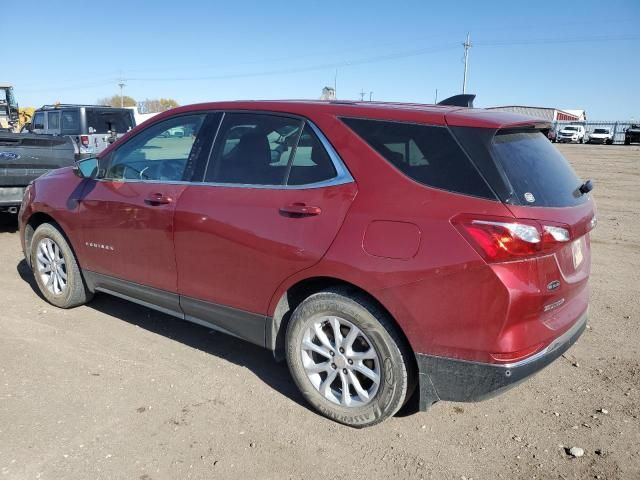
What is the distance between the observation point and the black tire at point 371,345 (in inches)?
110

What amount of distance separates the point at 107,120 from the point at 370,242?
11487 millimetres

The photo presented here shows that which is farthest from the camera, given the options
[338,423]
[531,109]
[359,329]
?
[531,109]

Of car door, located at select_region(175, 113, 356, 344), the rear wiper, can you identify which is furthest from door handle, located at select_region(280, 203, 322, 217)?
the rear wiper

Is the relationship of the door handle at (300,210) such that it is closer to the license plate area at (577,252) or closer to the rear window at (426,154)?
the rear window at (426,154)

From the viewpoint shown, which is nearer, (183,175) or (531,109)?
(183,175)

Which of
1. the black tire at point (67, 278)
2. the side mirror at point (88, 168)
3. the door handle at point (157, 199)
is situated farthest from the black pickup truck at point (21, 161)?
the door handle at point (157, 199)

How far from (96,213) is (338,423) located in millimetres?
2479

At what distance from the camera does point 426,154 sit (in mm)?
2756

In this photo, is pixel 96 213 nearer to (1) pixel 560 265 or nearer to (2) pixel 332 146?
(2) pixel 332 146

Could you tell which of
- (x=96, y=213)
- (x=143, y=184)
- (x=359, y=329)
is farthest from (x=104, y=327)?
(x=359, y=329)

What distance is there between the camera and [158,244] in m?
3.72

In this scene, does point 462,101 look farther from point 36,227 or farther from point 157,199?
point 36,227

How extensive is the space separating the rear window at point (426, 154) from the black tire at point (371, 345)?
0.73 m

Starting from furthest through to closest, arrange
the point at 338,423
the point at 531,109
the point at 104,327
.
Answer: the point at 531,109, the point at 104,327, the point at 338,423
